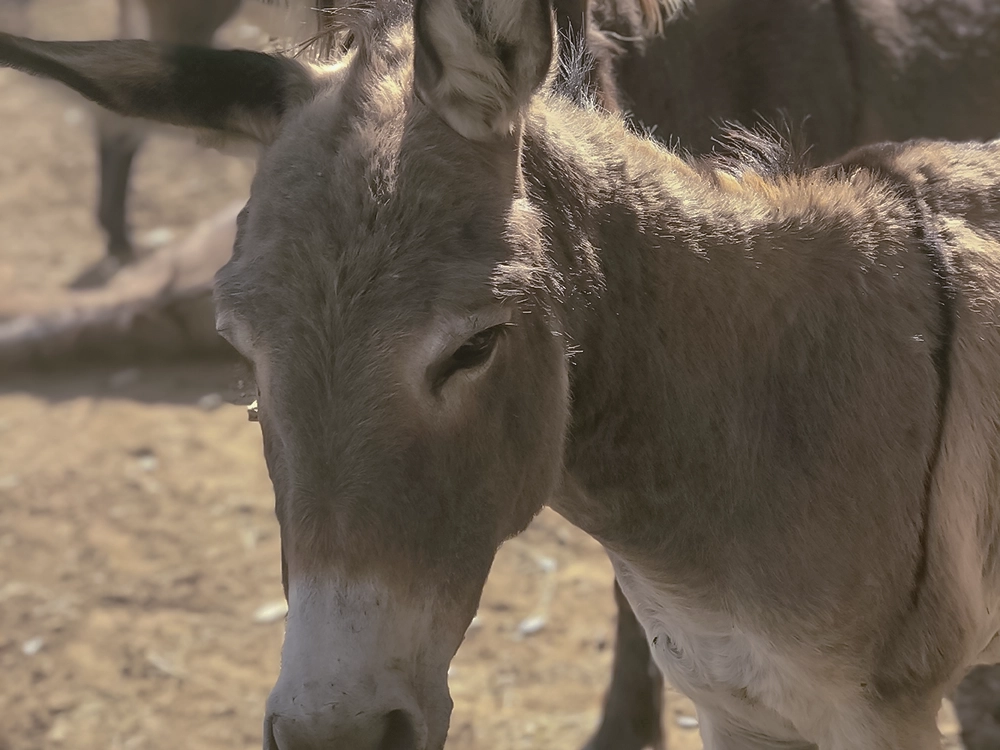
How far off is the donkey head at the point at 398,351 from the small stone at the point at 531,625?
6.78ft

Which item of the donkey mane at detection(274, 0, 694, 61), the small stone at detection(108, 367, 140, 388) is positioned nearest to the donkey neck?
the donkey mane at detection(274, 0, 694, 61)

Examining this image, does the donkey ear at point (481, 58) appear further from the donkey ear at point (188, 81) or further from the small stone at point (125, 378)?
the small stone at point (125, 378)

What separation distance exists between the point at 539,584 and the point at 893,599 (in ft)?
6.93

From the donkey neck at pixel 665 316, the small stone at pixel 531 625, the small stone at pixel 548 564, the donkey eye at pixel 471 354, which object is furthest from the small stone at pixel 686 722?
the donkey eye at pixel 471 354

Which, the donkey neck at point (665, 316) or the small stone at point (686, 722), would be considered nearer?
the donkey neck at point (665, 316)

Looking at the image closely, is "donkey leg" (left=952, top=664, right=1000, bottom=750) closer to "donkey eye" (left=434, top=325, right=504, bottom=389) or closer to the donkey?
"donkey eye" (left=434, top=325, right=504, bottom=389)

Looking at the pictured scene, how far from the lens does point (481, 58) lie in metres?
1.53

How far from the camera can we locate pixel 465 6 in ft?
4.87

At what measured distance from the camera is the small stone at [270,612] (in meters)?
3.74

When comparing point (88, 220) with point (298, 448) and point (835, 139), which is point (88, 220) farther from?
point (298, 448)

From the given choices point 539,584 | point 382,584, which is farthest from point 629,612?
point 382,584

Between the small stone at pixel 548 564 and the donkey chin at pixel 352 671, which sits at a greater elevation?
the donkey chin at pixel 352 671

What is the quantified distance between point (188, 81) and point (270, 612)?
2.50m

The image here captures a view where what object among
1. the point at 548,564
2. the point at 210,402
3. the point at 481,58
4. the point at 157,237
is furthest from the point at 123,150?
the point at 481,58
